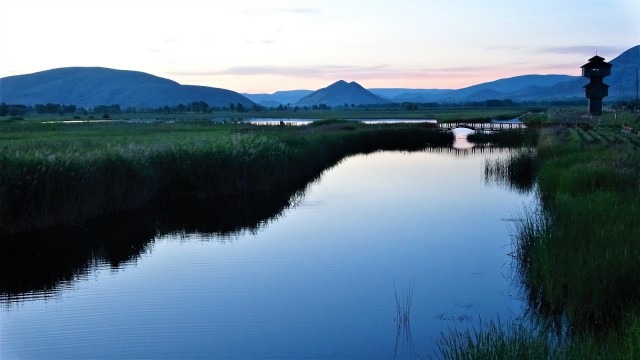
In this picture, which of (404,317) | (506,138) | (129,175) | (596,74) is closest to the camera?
(404,317)

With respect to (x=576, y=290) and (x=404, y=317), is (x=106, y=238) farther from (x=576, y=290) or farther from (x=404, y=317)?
(x=576, y=290)

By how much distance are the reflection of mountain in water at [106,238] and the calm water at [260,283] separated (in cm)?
6

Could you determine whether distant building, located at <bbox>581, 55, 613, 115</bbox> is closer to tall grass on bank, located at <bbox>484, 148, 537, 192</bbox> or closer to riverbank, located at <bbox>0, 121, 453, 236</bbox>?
tall grass on bank, located at <bbox>484, 148, 537, 192</bbox>

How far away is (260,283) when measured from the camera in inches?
555

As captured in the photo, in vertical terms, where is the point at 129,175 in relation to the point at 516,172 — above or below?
above

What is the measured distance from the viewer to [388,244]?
17.8 m

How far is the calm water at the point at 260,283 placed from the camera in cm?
1069

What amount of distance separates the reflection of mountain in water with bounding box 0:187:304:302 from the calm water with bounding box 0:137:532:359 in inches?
2.2

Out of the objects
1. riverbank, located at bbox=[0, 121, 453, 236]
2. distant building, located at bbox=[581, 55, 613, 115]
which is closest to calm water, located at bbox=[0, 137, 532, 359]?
riverbank, located at bbox=[0, 121, 453, 236]

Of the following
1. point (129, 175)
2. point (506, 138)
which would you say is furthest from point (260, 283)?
point (506, 138)

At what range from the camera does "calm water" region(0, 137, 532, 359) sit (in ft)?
35.1

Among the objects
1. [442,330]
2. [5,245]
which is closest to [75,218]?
[5,245]

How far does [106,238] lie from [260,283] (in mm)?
6353

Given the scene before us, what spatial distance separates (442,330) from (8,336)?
753 centimetres
